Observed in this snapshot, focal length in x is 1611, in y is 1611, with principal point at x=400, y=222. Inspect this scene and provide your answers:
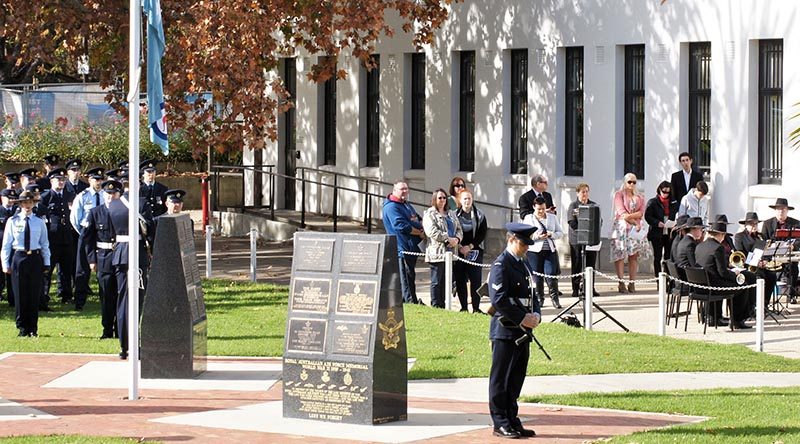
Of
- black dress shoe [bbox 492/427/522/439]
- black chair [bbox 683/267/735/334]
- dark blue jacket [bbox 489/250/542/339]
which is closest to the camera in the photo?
black dress shoe [bbox 492/427/522/439]

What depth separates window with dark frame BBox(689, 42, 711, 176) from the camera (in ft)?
89.2

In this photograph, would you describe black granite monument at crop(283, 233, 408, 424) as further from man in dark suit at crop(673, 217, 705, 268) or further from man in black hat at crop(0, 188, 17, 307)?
man in black hat at crop(0, 188, 17, 307)

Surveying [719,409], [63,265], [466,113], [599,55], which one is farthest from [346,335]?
[466,113]

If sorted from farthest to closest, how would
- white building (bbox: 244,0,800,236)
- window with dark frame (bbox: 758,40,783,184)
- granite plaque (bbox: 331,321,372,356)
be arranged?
white building (bbox: 244,0,800,236) → window with dark frame (bbox: 758,40,783,184) → granite plaque (bbox: 331,321,372,356)

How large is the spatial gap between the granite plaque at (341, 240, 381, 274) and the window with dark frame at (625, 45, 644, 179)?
1542cm

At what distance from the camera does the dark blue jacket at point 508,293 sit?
43.4ft

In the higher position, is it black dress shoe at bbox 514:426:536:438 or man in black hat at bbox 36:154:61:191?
man in black hat at bbox 36:154:61:191

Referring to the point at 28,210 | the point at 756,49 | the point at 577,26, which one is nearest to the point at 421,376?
the point at 28,210

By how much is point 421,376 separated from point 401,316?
3073 millimetres

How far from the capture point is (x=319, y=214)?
36.8 meters

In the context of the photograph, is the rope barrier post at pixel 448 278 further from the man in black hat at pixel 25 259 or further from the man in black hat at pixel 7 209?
the man in black hat at pixel 7 209

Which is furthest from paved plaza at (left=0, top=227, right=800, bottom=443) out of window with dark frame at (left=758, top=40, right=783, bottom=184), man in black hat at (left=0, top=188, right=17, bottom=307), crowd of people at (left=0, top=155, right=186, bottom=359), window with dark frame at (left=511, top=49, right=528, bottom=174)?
window with dark frame at (left=511, top=49, right=528, bottom=174)

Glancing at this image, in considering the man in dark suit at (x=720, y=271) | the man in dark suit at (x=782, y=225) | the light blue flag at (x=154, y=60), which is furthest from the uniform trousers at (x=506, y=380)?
the man in dark suit at (x=782, y=225)

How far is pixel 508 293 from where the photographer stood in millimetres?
13328
